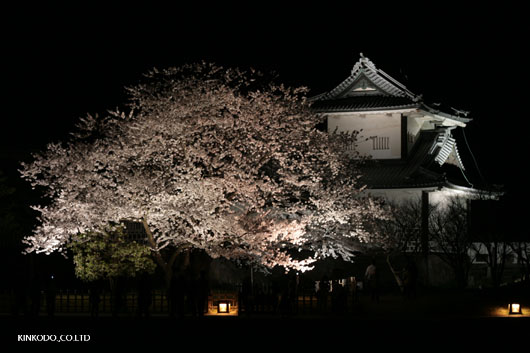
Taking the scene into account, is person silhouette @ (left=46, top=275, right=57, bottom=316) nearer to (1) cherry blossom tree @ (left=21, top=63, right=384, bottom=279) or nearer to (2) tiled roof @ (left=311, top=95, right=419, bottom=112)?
(1) cherry blossom tree @ (left=21, top=63, right=384, bottom=279)

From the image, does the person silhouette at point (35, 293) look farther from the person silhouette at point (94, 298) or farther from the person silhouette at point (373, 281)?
the person silhouette at point (373, 281)

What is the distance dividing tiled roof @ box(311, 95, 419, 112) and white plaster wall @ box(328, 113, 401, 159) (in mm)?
614

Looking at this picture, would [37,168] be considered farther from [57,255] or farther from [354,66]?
[354,66]

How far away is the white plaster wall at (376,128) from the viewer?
45.2 metres

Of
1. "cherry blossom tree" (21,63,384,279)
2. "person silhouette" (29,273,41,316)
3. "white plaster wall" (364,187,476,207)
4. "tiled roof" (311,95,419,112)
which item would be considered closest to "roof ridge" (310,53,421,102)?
"tiled roof" (311,95,419,112)

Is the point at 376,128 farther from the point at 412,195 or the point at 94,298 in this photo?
the point at 94,298

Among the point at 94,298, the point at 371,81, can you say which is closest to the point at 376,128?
the point at 371,81

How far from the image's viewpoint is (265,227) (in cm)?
2891

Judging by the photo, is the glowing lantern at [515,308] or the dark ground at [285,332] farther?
the glowing lantern at [515,308]

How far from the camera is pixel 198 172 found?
27969 mm

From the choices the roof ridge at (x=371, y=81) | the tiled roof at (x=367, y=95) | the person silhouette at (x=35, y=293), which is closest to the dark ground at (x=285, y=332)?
the person silhouette at (x=35, y=293)

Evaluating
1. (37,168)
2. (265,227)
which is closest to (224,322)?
(265,227)

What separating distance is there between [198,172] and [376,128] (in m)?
20.0

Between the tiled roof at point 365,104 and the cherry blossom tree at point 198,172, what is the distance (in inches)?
558
